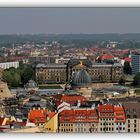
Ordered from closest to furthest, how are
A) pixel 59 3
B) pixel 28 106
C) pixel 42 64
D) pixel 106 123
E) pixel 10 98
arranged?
pixel 59 3, pixel 106 123, pixel 28 106, pixel 10 98, pixel 42 64

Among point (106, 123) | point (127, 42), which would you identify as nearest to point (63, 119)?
point (106, 123)

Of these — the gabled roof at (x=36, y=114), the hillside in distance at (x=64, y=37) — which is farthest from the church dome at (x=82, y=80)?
the gabled roof at (x=36, y=114)

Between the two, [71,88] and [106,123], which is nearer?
[106,123]

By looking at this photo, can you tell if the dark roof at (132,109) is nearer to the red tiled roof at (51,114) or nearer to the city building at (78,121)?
the city building at (78,121)

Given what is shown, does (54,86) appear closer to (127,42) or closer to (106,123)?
(127,42)

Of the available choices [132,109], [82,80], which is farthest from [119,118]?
[82,80]

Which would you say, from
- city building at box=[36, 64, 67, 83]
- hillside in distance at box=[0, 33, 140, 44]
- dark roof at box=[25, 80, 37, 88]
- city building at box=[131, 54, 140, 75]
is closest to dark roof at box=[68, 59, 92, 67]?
city building at box=[36, 64, 67, 83]
